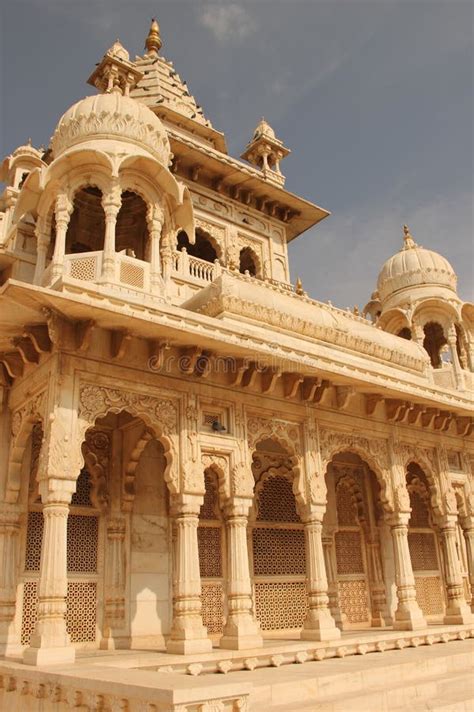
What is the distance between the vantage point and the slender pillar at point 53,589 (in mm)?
6867

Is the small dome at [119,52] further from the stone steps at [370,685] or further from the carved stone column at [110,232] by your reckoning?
the stone steps at [370,685]

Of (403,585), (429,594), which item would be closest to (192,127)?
(403,585)

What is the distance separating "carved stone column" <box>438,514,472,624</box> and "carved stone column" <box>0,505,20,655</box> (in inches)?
291

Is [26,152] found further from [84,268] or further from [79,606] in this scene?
[79,606]

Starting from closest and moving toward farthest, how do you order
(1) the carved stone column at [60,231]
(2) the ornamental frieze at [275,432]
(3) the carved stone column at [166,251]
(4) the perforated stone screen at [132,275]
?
(1) the carved stone column at [60,231] → (2) the ornamental frieze at [275,432] → (4) the perforated stone screen at [132,275] → (3) the carved stone column at [166,251]

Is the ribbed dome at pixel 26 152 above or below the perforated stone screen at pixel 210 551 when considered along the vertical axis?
above

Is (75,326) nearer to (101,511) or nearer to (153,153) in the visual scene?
(101,511)

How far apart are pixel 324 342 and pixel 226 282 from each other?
244 cm

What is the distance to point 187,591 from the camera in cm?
817

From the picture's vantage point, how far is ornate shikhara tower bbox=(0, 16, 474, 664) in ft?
26.6

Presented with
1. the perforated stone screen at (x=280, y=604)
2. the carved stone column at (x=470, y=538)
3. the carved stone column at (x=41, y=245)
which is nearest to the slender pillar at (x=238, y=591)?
the perforated stone screen at (x=280, y=604)

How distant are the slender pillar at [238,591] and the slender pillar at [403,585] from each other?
3.11m

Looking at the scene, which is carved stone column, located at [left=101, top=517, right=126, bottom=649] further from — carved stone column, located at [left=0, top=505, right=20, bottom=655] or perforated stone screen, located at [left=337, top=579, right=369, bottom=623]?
perforated stone screen, located at [left=337, top=579, right=369, bottom=623]

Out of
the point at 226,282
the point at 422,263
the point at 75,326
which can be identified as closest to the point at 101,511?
the point at 75,326
